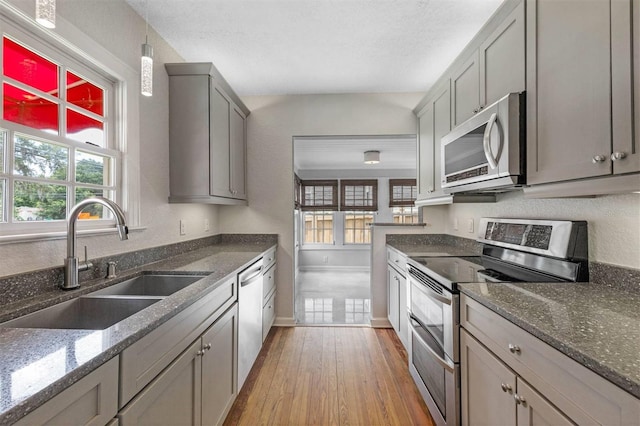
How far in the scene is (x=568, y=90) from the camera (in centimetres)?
112

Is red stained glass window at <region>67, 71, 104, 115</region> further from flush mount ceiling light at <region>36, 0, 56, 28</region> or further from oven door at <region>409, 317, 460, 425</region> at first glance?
oven door at <region>409, 317, 460, 425</region>

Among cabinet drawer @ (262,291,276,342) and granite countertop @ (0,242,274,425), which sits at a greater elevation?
granite countertop @ (0,242,274,425)

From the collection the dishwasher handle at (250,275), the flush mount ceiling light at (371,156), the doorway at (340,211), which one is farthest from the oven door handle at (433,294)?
the doorway at (340,211)

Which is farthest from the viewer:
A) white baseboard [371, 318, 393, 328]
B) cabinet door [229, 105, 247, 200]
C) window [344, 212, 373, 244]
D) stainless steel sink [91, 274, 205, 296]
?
window [344, 212, 373, 244]

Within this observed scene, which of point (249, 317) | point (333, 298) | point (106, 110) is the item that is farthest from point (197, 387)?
point (333, 298)

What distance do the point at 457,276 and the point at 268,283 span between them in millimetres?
1772

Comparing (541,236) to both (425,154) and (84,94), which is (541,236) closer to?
(425,154)

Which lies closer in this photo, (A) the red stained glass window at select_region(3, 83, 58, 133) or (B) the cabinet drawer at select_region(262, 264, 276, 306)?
(A) the red stained glass window at select_region(3, 83, 58, 133)

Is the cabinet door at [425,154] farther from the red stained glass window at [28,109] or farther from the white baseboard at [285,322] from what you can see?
the red stained glass window at [28,109]

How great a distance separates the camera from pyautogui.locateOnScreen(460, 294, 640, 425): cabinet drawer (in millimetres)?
664

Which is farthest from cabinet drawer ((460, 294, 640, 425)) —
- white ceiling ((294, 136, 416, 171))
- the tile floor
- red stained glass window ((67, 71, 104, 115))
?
white ceiling ((294, 136, 416, 171))

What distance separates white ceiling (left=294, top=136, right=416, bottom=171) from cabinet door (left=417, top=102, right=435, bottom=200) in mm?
834

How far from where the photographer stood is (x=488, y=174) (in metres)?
1.55

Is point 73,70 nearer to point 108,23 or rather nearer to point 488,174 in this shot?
point 108,23
